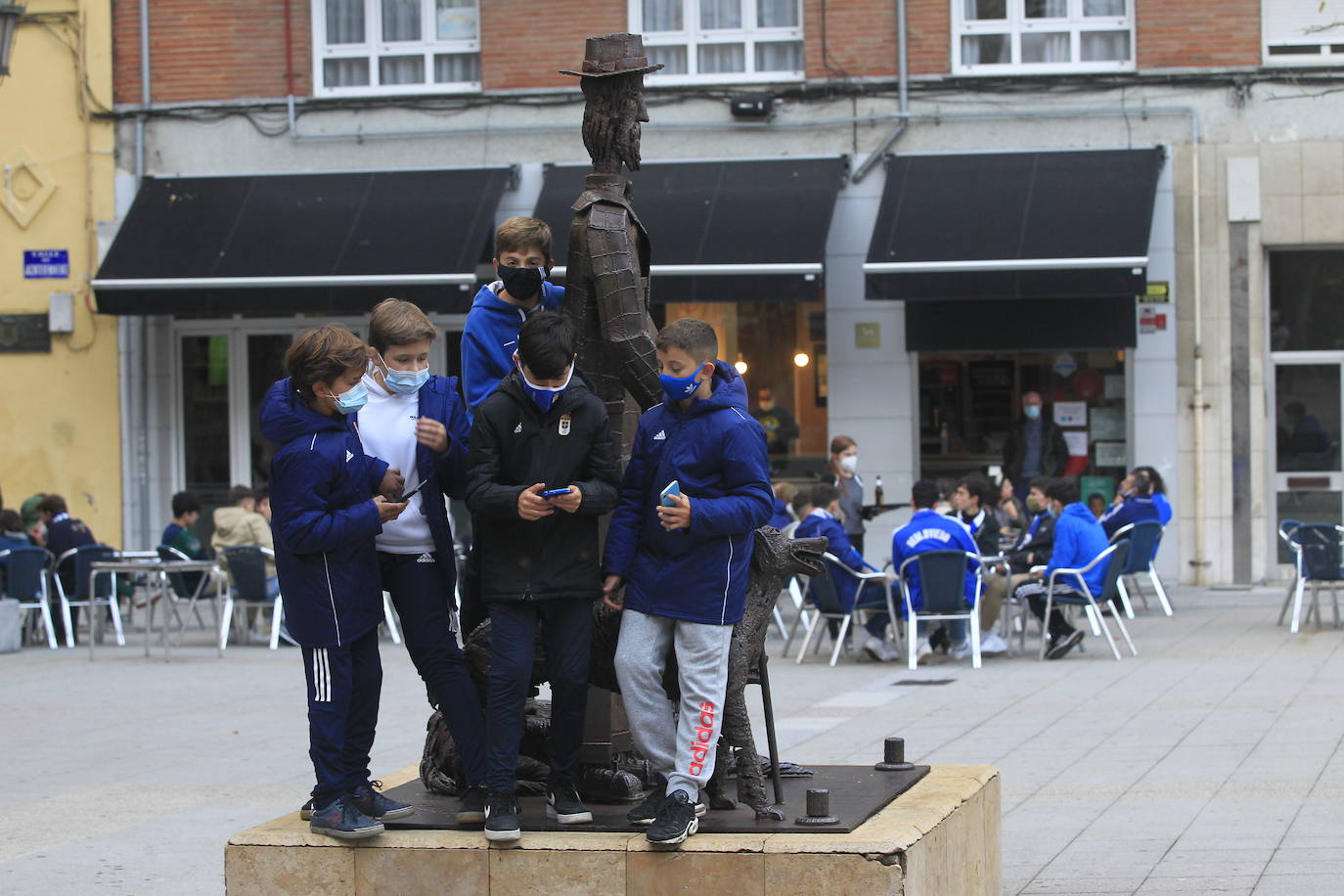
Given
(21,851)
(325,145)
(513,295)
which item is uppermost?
(325,145)

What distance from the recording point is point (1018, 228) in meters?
17.5

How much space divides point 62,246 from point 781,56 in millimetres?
7616

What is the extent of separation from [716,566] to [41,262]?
15.8m

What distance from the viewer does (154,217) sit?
63.5ft

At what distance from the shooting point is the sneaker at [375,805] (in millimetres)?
5762

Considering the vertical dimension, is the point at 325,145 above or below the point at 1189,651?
above

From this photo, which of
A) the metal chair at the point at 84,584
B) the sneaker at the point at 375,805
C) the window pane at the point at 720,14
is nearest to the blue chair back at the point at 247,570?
the metal chair at the point at 84,584

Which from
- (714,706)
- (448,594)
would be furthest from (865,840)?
(448,594)

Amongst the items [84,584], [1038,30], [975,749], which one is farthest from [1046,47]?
[975,749]

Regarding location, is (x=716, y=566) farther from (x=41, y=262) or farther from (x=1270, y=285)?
(x=41, y=262)

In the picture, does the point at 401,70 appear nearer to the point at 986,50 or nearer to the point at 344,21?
the point at 344,21

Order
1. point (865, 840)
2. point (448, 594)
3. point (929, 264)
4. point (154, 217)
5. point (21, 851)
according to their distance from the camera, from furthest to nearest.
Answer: point (154, 217), point (929, 264), point (21, 851), point (448, 594), point (865, 840)

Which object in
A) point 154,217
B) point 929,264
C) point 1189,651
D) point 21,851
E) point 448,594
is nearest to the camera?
point 448,594

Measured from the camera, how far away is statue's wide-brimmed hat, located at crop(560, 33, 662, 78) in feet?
20.0
